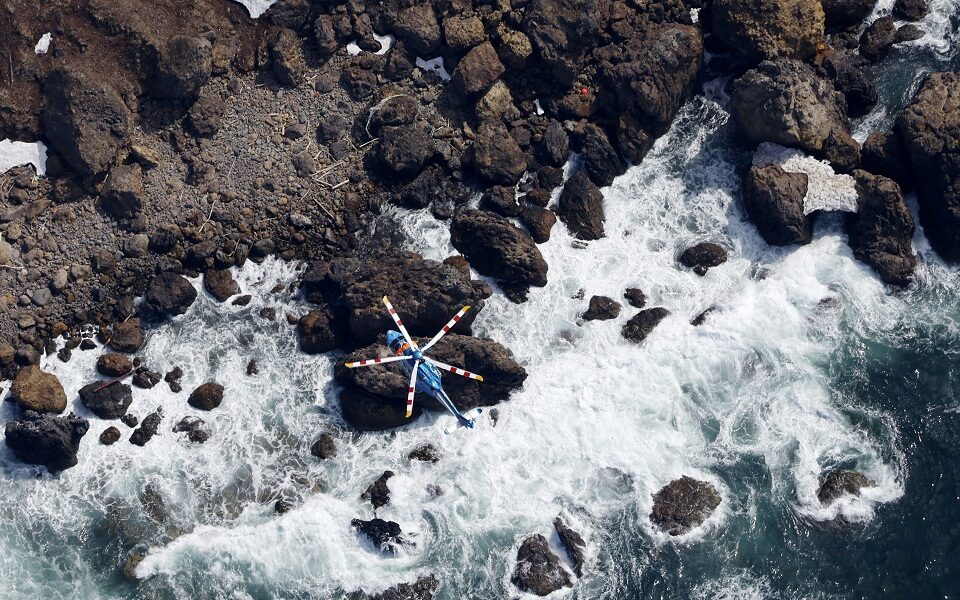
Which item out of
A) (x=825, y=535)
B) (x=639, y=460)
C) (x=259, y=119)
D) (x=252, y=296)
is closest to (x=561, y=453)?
(x=639, y=460)

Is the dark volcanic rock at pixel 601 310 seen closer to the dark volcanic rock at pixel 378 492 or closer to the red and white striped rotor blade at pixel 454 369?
the red and white striped rotor blade at pixel 454 369

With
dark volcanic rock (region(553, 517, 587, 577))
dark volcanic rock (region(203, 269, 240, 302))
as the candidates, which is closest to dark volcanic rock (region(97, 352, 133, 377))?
dark volcanic rock (region(203, 269, 240, 302))

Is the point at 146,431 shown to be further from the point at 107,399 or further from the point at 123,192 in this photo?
the point at 123,192

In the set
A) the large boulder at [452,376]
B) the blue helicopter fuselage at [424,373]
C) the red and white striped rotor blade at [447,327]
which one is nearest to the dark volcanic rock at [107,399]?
the large boulder at [452,376]

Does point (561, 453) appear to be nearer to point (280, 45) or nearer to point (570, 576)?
point (570, 576)

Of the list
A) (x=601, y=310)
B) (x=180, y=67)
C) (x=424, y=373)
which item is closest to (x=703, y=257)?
(x=601, y=310)

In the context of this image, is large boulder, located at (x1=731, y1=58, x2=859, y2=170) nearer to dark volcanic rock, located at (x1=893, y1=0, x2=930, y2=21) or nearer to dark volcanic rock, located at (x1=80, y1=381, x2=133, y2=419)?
dark volcanic rock, located at (x1=893, y1=0, x2=930, y2=21)
